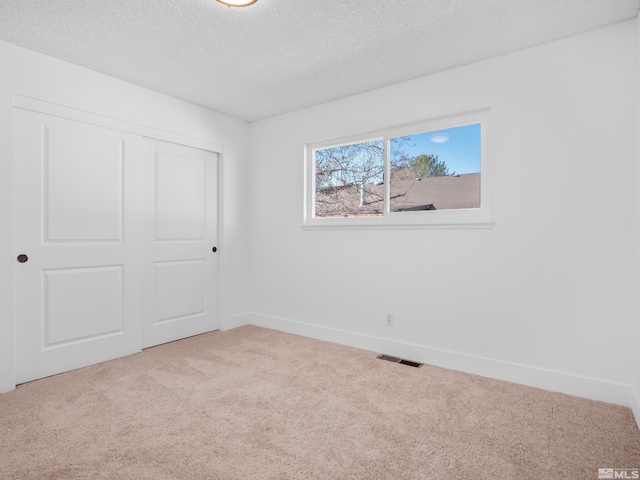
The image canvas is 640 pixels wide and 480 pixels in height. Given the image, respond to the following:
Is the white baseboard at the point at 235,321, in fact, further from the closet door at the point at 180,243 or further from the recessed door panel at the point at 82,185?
the recessed door panel at the point at 82,185

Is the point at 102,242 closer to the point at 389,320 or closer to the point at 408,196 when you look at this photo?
the point at 389,320

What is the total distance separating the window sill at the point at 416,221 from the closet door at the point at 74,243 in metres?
1.78

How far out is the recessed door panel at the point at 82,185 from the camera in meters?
2.71

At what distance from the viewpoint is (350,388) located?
2477 millimetres

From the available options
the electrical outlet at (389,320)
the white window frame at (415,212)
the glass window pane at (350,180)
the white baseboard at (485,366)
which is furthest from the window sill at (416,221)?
the white baseboard at (485,366)

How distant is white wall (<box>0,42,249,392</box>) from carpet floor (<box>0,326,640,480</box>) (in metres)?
0.83

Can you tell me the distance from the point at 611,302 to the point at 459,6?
2056 millimetres

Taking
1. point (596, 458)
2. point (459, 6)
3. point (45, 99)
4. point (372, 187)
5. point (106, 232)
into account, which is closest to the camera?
point (596, 458)

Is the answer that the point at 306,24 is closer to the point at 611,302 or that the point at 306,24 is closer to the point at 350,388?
the point at 350,388

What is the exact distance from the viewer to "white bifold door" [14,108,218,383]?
2602 mm

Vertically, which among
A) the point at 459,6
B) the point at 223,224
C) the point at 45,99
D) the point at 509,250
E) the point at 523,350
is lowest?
the point at 523,350

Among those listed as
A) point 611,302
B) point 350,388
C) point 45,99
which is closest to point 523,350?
point 611,302

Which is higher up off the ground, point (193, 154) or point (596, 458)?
point (193, 154)

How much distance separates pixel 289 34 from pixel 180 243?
2247 mm
